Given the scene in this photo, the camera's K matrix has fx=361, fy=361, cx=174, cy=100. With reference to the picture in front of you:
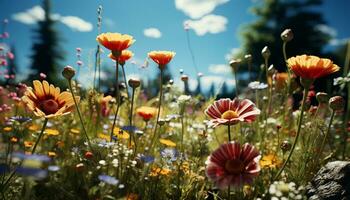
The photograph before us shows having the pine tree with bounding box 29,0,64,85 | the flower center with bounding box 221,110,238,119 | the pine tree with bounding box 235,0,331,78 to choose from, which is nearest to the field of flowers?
the flower center with bounding box 221,110,238,119

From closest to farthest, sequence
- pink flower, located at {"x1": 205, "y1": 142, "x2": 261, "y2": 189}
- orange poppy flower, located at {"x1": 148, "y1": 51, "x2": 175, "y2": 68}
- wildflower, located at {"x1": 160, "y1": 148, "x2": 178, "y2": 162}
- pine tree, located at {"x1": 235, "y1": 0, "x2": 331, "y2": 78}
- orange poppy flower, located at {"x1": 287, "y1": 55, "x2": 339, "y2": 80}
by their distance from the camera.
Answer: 1. pink flower, located at {"x1": 205, "y1": 142, "x2": 261, "y2": 189}
2. orange poppy flower, located at {"x1": 287, "y1": 55, "x2": 339, "y2": 80}
3. orange poppy flower, located at {"x1": 148, "y1": 51, "x2": 175, "y2": 68}
4. wildflower, located at {"x1": 160, "y1": 148, "x2": 178, "y2": 162}
5. pine tree, located at {"x1": 235, "y1": 0, "x2": 331, "y2": 78}

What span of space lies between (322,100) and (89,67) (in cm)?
197

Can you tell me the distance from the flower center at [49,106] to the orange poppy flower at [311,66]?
1.14 m

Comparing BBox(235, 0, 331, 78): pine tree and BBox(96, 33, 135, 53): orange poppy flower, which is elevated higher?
BBox(235, 0, 331, 78): pine tree

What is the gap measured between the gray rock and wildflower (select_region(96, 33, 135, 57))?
1.26m

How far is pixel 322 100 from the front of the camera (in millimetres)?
2006

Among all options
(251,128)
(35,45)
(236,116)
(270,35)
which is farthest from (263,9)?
(236,116)

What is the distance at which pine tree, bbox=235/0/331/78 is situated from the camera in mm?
20797

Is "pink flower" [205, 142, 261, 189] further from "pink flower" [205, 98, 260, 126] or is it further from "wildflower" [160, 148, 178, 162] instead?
"wildflower" [160, 148, 178, 162]

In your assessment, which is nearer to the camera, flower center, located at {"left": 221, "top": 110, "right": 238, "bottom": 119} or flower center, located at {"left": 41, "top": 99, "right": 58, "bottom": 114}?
flower center, located at {"left": 221, "top": 110, "right": 238, "bottom": 119}

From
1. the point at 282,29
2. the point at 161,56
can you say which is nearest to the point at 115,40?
the point at 161,56

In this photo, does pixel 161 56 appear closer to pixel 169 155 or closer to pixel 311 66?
pixel 169 155

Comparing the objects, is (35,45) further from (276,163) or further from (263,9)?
(276,163)

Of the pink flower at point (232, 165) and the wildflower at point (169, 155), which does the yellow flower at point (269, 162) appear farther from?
the pink flower at point (232, 165)
